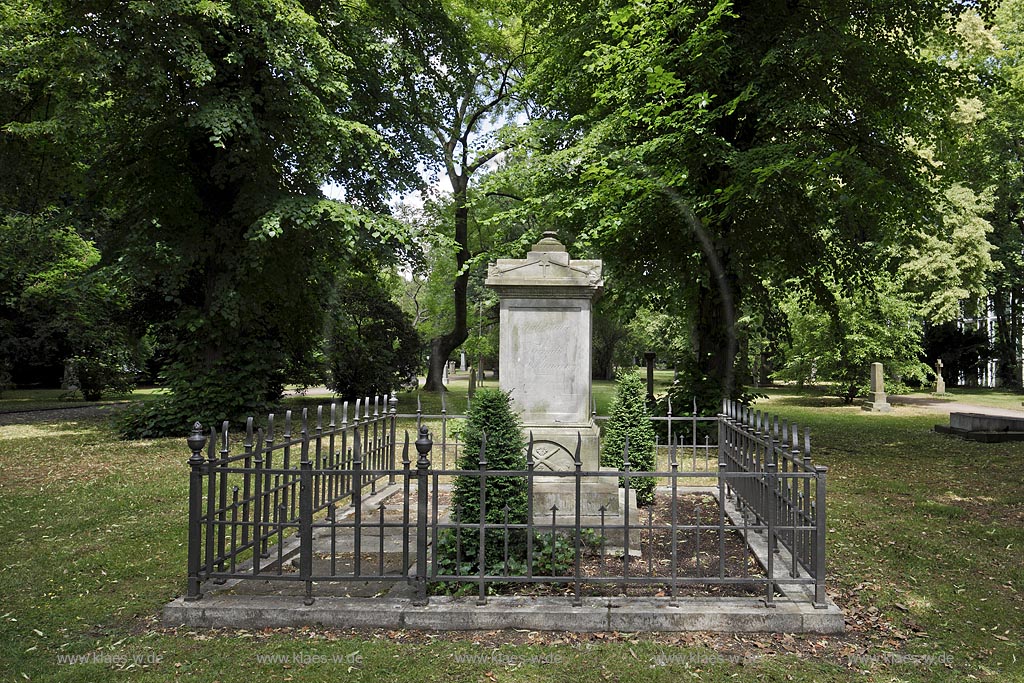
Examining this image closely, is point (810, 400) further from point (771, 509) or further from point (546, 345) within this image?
point (771, 509)

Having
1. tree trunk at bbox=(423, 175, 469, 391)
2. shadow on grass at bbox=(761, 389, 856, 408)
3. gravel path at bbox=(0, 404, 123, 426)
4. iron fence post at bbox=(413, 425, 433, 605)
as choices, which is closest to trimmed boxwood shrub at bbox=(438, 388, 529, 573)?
iron fence post at bbox=(413, 425, 433, 605)

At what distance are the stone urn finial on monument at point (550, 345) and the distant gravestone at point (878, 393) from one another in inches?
787

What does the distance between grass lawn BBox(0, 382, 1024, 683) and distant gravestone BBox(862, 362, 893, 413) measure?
15.0 metres

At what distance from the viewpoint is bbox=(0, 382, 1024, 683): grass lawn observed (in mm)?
4008

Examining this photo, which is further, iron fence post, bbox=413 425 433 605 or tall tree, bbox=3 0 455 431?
tall tree, bbox=3 0 455 431

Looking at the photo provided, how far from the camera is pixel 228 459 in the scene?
5.01m

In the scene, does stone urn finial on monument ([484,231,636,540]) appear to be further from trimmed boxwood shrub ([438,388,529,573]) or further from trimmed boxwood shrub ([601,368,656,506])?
trimmed boxwood shrub ([601,368,656,506])

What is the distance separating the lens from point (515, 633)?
4.52 m

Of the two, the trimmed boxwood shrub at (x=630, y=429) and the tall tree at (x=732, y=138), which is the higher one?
the tall tree at (x=732, y=138)

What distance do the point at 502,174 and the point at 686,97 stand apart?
15.9ft

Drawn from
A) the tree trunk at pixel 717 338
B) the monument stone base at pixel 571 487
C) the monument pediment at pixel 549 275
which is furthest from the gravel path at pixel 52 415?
the tree trunk at pixel 717 338

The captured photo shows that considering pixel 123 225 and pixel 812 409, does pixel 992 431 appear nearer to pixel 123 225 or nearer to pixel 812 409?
pixel 812 409

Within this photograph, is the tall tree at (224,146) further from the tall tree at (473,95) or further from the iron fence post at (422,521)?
the iron fence post at (422,521)

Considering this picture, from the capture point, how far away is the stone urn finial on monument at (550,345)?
7.18m
